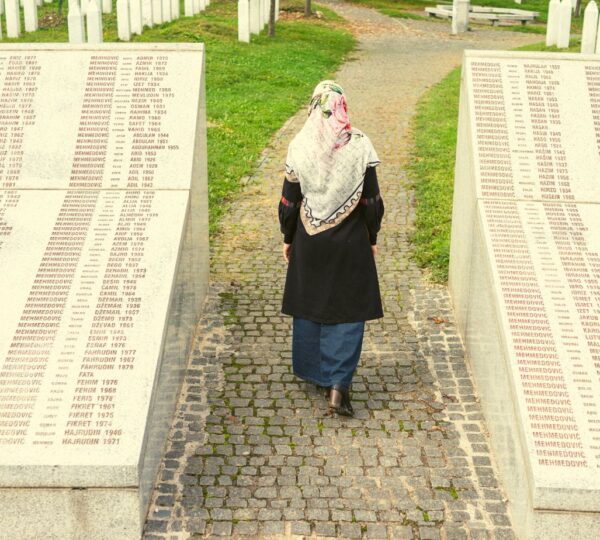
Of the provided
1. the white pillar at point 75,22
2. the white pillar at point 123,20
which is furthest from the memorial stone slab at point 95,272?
the white pillar at point 123,20

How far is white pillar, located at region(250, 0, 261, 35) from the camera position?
20741 millimetres

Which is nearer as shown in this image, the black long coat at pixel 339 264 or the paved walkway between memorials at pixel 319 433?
the paved walkway between memorials at pixel 319 433

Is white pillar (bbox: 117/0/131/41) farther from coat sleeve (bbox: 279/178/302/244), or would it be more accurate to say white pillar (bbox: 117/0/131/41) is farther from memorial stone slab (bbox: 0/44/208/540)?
coat sleeve (bbox: 279/178/302/244)

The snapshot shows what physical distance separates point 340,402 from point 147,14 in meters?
14.9

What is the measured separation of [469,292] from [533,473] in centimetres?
232

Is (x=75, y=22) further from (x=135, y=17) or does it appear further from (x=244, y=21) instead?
(x=244, y=21)

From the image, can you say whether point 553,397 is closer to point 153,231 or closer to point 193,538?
point 193,538

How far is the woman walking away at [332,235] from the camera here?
18.2ft

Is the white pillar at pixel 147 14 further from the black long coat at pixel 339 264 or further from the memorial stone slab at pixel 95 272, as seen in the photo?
the black long coat at pixel 339 264

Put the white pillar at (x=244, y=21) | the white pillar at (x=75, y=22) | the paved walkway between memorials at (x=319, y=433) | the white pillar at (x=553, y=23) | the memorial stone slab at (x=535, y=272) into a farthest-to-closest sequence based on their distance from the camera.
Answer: the white pillar at (x=553, y=23) < the white pillar at (x=244, y=21) < the white pillar at (x=75, y=22) < the paved walkway between memorials at (x=319, y=433) < the memorial stone slab at (x=535, y=272)

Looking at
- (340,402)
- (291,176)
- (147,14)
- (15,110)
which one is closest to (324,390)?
(340,402)

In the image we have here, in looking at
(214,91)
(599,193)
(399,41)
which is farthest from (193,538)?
(399,41)

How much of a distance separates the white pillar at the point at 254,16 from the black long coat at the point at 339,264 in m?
15.8

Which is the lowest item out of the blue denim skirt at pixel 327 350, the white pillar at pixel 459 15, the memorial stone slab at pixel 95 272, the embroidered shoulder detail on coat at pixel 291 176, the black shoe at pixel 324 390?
the white pillar at pixel 459 15
